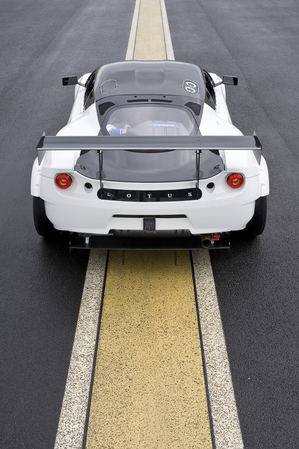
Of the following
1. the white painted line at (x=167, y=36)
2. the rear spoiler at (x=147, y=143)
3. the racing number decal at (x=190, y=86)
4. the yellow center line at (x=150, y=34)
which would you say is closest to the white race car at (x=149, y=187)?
the rear spoiler at (x=147, y=143)

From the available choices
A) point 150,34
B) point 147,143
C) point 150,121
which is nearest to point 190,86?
point 150,121

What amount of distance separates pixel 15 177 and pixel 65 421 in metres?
3.65

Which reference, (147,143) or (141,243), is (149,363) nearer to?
(141,243)

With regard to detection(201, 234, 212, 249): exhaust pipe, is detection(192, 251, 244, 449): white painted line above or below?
below

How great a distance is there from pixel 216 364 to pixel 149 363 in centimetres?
48

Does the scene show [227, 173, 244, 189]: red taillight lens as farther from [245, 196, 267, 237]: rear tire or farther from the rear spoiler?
[245, 196, 267, 237]: rear tire

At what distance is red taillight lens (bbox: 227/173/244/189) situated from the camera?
385 centimetres

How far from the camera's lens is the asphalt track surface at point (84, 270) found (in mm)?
3084

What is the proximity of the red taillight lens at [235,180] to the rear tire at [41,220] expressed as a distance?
1.71 m

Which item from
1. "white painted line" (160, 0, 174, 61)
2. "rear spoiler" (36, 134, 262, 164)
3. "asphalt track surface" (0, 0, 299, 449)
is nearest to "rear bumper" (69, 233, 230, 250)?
"asphalt track surface" (0, 0, 299, 449)

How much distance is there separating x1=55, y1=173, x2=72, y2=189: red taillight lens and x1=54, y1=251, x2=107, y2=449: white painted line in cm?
90

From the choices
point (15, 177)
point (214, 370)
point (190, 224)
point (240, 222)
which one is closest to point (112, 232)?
→ point (190, 224)

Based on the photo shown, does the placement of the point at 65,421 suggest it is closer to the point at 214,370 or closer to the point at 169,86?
the point at 214,370

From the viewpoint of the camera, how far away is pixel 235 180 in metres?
3.86
